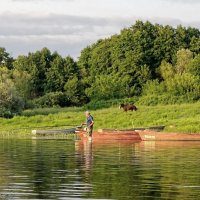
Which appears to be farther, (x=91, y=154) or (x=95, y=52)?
(x=95, y=52)

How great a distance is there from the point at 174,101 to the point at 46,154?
40531 mm

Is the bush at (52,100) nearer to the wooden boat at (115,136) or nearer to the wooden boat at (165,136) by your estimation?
the wooden boat at (115,136)

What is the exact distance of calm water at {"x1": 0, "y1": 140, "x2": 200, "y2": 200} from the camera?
16812 mm

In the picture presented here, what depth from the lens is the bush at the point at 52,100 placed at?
90562 millimetres

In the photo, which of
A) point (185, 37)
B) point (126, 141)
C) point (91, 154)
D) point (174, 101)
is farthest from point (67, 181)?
point (185, 37)

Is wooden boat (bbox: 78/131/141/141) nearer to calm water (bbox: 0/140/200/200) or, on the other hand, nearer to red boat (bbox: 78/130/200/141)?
red boat (bbox: 78/130/200/141)

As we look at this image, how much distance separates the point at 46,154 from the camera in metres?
30.0

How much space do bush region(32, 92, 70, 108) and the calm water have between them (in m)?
59.2

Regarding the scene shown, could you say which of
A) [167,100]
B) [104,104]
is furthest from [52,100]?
[167,100]

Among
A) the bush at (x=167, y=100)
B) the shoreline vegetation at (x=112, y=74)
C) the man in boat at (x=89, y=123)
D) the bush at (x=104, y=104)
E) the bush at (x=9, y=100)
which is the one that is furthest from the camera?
the bush at (x=104, y=104)

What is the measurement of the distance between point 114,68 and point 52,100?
9.89m

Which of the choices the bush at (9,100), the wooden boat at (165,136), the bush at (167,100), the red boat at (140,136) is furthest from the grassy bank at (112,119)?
the bush at (9,100)

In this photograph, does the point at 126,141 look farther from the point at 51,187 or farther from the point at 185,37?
the point at 185,37

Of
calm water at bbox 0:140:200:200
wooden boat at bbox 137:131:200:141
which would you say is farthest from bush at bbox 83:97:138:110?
calm water at bbox 0:140:200:200
